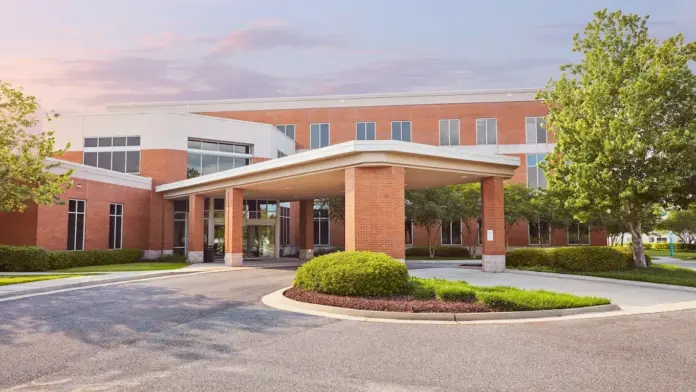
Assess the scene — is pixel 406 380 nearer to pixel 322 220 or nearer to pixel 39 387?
pixel 39 387

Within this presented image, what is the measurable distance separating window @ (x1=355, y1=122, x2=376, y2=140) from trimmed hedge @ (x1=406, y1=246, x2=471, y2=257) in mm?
11929

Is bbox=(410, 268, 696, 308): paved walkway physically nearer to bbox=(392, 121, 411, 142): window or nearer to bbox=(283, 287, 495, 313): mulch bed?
bbox=(283, 287, 495, 313): mulch bed

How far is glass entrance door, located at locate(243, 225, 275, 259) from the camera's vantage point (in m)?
38.1

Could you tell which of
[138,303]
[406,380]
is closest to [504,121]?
[138,303]

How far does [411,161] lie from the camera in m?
20.3

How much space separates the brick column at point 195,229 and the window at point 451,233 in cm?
2200

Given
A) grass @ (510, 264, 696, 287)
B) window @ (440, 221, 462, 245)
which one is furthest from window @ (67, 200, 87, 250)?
window @ (440, 221, 462, 245)

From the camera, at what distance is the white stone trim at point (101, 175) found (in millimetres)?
27030

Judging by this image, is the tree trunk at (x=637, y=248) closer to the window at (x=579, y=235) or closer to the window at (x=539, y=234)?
the window at (x=539, y=234)

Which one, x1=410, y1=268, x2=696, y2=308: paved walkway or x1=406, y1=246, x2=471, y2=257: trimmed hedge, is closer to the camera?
x1=410, y1=268, x2=696, y2=308: paved walkway

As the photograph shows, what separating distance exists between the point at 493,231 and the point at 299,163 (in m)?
9.28

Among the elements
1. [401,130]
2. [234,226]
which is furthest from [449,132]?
[234,226]

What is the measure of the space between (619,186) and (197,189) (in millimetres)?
23601

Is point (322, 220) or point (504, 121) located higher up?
A: point (504, 121)
